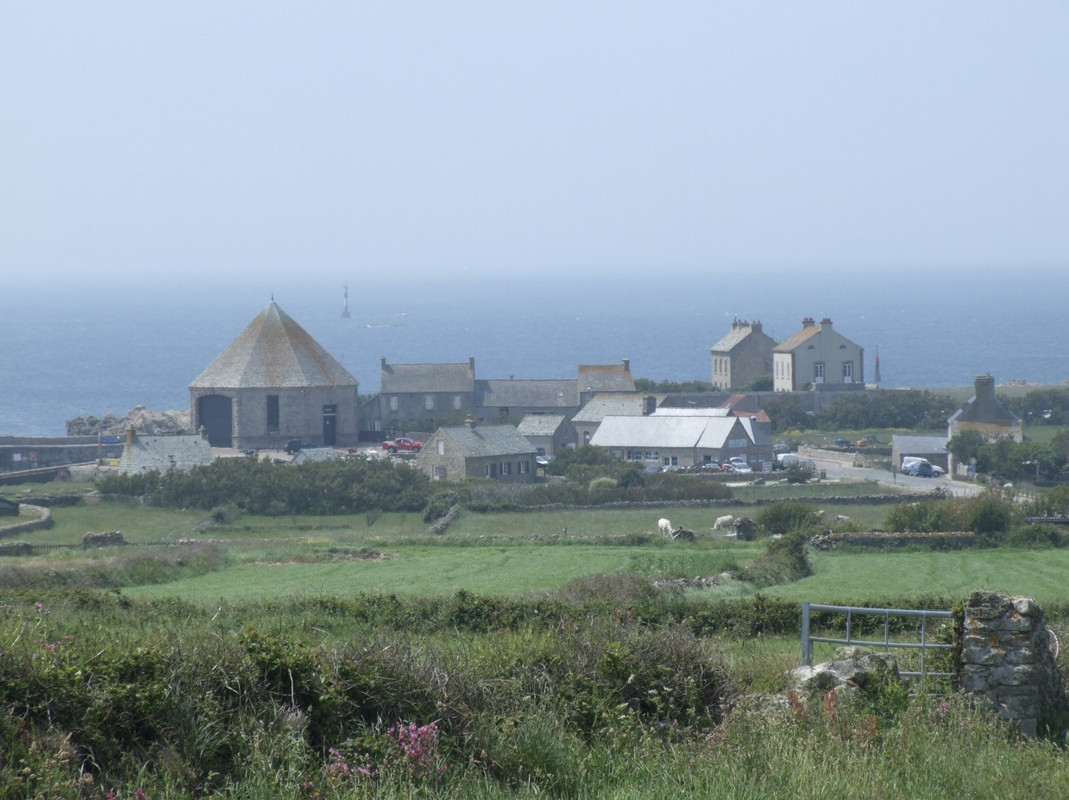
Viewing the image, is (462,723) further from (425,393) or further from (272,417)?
(425,393)

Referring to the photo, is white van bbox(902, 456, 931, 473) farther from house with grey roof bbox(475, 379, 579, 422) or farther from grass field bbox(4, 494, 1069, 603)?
house with grey roof bbox(475, 379, 579, 422)

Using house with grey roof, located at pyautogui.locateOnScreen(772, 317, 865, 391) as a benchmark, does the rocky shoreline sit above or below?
below

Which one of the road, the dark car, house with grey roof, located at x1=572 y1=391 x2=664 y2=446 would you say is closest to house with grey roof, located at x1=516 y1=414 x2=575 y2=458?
house with grey roof, located at x1=572 y1=391 x2=664 y2=446

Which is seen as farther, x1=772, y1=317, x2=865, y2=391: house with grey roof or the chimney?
x1=772, y1=317, x2=865, y2=391: house with grey roof

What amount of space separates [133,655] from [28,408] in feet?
369

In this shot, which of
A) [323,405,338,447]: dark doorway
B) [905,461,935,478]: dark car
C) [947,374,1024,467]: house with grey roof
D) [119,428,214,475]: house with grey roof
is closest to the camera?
[119,428,214,475]: house with grey roof

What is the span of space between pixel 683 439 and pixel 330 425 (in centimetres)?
1707

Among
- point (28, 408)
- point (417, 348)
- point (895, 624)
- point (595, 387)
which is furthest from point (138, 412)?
point (417, 348)

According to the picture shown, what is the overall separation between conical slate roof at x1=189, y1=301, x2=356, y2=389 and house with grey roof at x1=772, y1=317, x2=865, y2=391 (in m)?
25.4

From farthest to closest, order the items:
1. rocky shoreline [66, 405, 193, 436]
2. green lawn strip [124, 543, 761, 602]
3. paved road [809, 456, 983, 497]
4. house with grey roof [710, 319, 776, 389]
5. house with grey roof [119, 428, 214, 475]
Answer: house with grey roof [710, 319, 776, 389]
rocky shoreline [66, 405, 193, 436]
house with grey roof [119, 428, 214, 475]
paved road [809, 456, 983, 497]
green lawn strip [124, 543, 761, 602]

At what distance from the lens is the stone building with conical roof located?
6531 centimetres

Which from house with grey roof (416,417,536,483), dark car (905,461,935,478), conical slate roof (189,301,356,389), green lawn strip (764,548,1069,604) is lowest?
green lawn strip (764,548,1069,604)

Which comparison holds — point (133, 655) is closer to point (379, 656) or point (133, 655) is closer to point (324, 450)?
point (379, 656)

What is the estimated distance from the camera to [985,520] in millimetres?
34562
